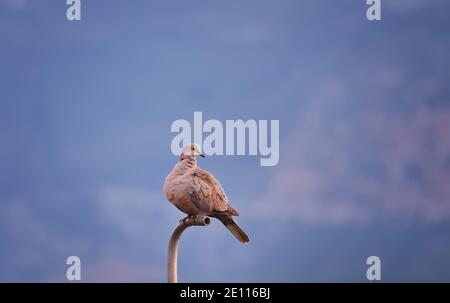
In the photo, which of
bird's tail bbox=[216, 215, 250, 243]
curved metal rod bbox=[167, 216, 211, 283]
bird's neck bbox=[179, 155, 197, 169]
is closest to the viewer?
curved metal rod bbox=[167, 216, 211, 283]

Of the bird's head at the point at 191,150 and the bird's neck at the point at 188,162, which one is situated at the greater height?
the bird's head at the point at 191,150

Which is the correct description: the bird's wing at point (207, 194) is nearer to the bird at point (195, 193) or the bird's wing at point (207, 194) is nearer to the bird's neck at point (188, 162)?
the bird at point (195, 193)

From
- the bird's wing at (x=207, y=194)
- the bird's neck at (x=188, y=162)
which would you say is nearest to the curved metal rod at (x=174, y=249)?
the bird's wing at (x=207, y=194)

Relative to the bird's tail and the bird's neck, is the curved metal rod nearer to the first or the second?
the bird's tail

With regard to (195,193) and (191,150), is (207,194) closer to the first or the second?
(195,193)

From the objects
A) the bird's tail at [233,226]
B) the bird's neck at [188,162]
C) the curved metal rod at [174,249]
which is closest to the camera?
the curved metal rod at [174,249]

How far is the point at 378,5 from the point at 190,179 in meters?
5.08

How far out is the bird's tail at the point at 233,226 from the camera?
11719mm

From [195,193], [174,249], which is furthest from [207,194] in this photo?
[174,249]

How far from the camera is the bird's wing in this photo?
38.5 feet

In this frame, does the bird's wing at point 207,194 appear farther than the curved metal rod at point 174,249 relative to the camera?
Yes

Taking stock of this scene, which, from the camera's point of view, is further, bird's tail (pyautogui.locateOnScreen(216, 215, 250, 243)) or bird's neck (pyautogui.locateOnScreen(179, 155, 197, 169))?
bird's neck (pyautogui.locateOnScreen(179, 155, 197, 169))

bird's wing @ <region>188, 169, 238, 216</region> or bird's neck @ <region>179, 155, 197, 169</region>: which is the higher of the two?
bird's neck @ <region>179, 155, 197, 169</region>

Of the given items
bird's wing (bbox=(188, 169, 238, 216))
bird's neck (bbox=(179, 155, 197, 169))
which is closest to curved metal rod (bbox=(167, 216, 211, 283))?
bird's wing (bbox=(188, 169, 238, 216))
